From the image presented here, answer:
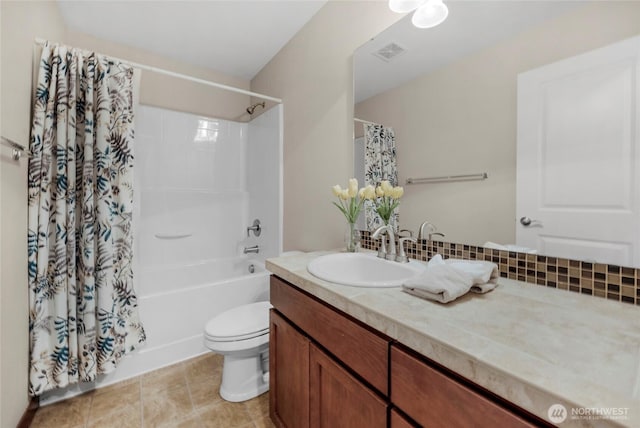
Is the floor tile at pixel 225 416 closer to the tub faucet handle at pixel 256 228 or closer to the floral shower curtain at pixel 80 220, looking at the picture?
the floral shower curtain at pixel 80 220

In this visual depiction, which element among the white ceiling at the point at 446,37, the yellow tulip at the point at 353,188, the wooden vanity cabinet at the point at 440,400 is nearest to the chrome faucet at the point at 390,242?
the yellow tulip at the point at 353,188

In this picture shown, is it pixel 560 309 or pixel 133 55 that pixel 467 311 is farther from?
pixel 133 55

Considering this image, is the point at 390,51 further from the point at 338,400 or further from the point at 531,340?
the point at 338,400

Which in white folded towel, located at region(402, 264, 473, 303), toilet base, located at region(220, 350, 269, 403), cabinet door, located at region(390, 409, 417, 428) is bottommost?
toilet base, located at region(220, 350, 269, 403)

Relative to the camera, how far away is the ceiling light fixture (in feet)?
4.01

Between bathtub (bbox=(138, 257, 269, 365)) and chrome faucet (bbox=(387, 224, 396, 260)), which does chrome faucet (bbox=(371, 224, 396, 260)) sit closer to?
chrome faucet (bbox=(387, 224, 396, 260))

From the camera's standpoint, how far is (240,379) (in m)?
1.58

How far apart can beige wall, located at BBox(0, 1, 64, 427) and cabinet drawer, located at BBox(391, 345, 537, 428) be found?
1.57 meters

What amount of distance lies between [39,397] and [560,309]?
2488 mm

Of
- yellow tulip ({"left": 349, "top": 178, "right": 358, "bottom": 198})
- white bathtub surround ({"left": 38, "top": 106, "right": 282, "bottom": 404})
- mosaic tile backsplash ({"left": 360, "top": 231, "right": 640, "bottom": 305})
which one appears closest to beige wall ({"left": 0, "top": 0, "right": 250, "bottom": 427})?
white bathtub surround ({"left": 38, "top": 106, "right": 282, "bottom": 404})

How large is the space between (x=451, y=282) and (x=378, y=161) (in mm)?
889

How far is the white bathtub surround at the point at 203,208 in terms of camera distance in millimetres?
2134

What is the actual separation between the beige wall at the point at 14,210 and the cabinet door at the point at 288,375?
43.8 inches

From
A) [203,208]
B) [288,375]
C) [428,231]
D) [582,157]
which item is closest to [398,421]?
[288,375]
